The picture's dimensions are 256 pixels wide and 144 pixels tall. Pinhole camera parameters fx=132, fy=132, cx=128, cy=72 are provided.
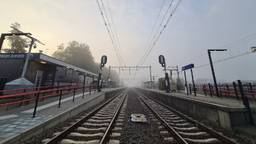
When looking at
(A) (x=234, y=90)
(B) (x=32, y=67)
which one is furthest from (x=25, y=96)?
(A) (x=234, y=90)

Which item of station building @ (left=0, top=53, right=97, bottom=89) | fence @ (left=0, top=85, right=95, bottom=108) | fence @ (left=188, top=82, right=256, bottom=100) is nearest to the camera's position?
fence @ (left=0, top=85, right=95, bottom=108)

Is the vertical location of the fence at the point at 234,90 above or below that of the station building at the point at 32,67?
below

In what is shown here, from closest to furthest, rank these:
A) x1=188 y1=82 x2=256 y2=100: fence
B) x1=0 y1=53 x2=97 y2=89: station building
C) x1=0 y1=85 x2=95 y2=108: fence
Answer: x1=0 y1=85 x2=95 y2=108: fence
x1=188 y1=82 x2=256 y2=100: fence
x1=0 y1=53 x2=97 y2=89: station building

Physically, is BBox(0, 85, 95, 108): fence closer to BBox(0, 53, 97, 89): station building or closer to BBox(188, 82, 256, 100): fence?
BBox(0, 53, 97, 89): station building

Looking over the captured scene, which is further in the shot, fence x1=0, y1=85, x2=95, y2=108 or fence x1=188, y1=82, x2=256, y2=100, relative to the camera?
fence x1=188, y1=82, x2=256, y2=100

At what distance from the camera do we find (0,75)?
16.6 meters

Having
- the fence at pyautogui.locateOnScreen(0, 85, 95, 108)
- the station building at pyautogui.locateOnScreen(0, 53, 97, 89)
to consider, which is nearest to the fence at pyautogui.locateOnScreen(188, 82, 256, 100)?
the fence at pyautogui.locateOnScreen(0, 85, 95, 108)

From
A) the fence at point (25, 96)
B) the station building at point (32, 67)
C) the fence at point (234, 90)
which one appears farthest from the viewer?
the station building at point (32, 67)

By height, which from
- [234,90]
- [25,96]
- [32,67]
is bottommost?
[25,96]

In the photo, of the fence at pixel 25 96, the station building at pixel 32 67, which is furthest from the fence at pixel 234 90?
the station building at pixel 32 67

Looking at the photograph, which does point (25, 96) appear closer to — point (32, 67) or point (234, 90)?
point (32, 67)

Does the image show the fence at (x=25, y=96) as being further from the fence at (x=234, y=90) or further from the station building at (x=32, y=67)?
the fence at (x=234, y=90)

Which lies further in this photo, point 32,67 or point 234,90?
point 32,67

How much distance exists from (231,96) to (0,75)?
25961mm
